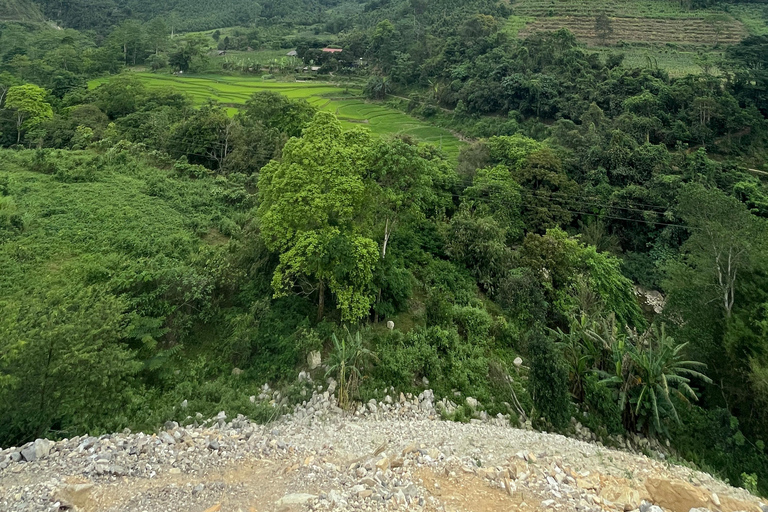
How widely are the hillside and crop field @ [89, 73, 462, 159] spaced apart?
42104mm

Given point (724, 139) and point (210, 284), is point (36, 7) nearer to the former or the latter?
point (210, 284)

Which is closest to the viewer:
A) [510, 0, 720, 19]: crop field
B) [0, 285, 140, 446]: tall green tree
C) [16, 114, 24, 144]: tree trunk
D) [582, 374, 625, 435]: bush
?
[0, 285, 140, 446]: tall green tree

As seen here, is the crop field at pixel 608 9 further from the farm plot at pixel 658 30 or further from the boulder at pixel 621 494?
the boulder at pixel 621 494

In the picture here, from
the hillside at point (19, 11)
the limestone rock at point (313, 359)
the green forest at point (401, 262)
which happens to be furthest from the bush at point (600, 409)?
the hillside at point (19, 11)

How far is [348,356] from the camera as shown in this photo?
380 inches

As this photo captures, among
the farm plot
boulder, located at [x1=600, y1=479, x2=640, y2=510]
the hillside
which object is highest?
the hillside

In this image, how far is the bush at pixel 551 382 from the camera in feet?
29.7

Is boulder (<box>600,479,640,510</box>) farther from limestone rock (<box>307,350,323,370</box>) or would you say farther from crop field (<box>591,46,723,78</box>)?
crop field (<box>591,46,723,78</box>)

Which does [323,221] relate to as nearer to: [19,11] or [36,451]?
[36,451]

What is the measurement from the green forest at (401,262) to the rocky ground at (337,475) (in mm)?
1328

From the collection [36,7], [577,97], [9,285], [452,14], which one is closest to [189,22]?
[36,7]

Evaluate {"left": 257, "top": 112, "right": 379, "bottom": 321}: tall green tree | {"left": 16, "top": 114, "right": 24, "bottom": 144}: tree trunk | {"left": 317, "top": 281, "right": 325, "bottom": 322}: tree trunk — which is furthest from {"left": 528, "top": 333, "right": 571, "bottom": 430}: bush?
{"left": 16, "top": 114, "right": 24, "bottom": 144}: tree trunk

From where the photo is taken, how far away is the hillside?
6544 cm

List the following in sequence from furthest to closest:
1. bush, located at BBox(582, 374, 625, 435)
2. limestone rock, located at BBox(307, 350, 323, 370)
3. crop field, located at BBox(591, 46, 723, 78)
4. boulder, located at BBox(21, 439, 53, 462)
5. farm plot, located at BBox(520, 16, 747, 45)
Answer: farm plot, located at BBox(520, 16, 747, 45) → crop field, located at BBox(591, 46, 723, 78) → limestone rock, located at BBox(307, 350, 323, 370) → bush, located at BBox(582, 374, 625, 435) → boulder, located at BBox(21, 439, 53, 462)
